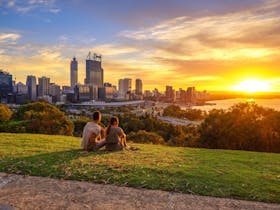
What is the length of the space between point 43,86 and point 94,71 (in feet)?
115

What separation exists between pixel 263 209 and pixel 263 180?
1234mm

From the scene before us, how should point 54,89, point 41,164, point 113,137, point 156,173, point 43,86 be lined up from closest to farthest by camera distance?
point 156,173, point 41,164, point 113,137, point 43,86, point 54,89

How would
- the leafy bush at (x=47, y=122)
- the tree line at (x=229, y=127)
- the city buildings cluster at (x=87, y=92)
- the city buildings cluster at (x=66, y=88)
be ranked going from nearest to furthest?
the tree line at (x=229, y=127)
the leafy bush at (x=47, y=122)
the city buildings cluster at (x=87, y=92)
the city buildings cluster at (x=66, y=88)

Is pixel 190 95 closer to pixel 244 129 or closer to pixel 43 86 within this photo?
pixel 244 129

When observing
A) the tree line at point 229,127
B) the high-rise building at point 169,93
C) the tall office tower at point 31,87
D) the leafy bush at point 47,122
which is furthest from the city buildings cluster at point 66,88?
the tree line at point 229,127

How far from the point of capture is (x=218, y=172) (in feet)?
15.4

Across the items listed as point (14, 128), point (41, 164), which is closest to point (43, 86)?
point (14, 128)

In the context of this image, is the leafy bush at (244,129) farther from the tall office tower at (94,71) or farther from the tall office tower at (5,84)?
the tall office tower at (94,71)

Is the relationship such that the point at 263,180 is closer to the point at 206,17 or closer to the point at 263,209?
the point at 263,209

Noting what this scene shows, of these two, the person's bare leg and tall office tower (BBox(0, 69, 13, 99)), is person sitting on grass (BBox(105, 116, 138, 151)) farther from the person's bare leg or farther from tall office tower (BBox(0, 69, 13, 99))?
tall office tower (BBox(0, 69, 13, 99))

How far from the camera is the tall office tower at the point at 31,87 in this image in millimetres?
74938

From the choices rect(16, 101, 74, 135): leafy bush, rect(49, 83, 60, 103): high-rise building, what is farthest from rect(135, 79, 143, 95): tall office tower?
rect(16, 101, 74, 135): leafy bush

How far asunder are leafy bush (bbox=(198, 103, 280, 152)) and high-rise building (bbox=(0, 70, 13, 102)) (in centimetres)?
6125

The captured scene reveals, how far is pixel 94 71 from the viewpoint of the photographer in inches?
4535
